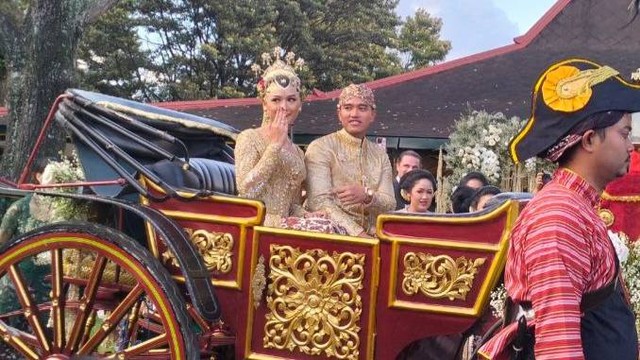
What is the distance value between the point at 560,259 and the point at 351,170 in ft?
7.21

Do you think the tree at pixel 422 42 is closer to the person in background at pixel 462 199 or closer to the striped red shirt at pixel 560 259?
the person in background at pixel 462 199

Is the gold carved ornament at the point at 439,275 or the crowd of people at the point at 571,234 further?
the gold carved ornament at the point at 439,275

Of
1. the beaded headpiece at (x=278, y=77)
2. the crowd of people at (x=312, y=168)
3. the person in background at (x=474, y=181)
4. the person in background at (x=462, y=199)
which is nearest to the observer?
the crowd of people at (x=312, y=168)

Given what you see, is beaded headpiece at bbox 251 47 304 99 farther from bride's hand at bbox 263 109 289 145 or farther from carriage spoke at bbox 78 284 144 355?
carriage spoke at bbox 78 284 144 355

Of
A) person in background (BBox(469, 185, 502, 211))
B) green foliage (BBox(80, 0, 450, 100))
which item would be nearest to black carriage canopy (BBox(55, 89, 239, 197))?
person in background (BBox(469, 185, 502, 211))

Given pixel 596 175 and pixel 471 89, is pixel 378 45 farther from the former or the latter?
pixel 596 175

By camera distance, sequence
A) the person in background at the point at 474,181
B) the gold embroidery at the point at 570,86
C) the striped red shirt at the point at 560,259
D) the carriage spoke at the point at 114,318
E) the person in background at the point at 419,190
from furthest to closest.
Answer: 1. the person in background at the point at 474,181
2. the person in background at the point at 419,190
3. the carriage spoke at the point at 114,318
4. the gold embroidery at the point at 570,86
5. the striped red shirt at the point at 560,259

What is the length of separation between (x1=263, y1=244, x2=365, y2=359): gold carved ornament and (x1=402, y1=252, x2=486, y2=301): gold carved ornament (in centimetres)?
19

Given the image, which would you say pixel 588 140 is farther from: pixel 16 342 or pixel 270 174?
pixel 16 342

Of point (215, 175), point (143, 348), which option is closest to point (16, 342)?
point (143, 348)

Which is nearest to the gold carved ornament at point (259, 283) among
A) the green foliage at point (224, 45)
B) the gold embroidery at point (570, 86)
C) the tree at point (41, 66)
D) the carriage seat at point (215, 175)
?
the carriage seat at point (215, 175)

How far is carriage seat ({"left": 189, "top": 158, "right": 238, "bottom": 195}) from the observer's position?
435 centimetres

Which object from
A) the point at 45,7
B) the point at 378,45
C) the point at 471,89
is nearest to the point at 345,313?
the point at 45,7

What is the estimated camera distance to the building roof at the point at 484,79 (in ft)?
36.9
